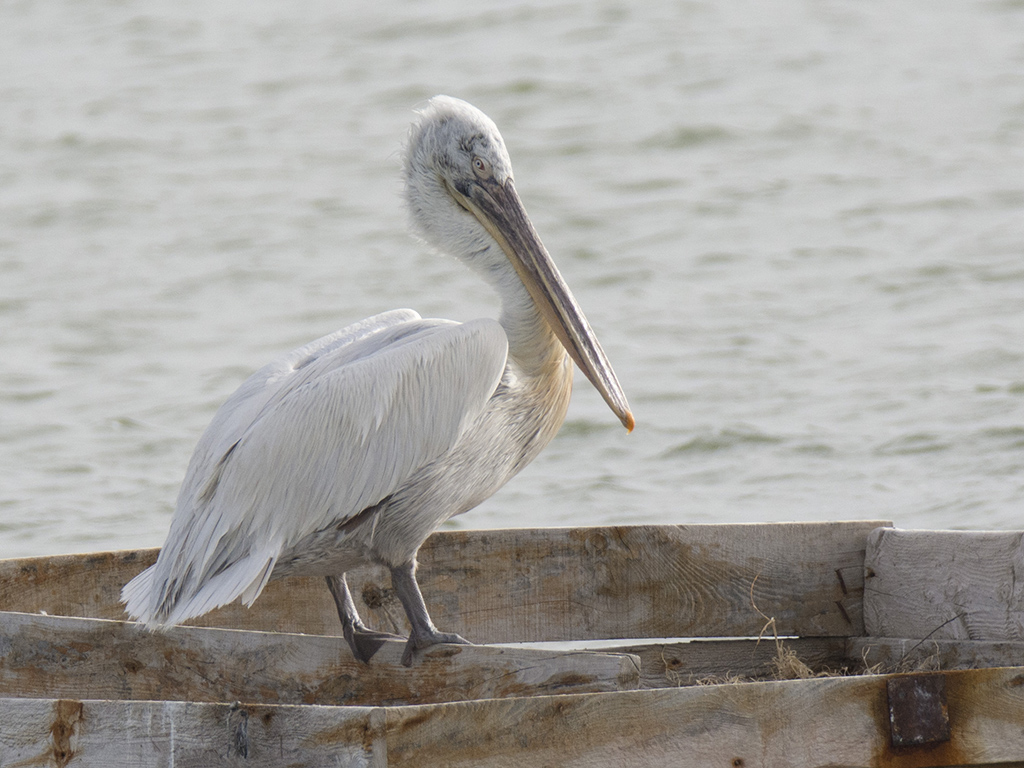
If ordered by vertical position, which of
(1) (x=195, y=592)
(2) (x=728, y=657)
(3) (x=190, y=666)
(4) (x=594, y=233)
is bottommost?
(4) (x=594, y=233)

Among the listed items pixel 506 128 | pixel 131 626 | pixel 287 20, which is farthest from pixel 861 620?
pixel 287 20

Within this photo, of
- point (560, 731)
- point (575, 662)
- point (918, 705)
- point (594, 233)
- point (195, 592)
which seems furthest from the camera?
point (594, 233)

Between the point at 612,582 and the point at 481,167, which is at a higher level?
the point at 481,167

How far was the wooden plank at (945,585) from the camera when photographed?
387 centimetres

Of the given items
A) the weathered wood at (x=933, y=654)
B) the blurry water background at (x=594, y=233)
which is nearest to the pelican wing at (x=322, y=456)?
the weathered wood at (x=933, y=654)

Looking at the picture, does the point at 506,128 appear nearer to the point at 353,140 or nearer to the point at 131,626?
the point at 353,140

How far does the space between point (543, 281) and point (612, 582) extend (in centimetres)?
91

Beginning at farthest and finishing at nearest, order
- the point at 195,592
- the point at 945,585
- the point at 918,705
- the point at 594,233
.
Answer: the point at 594,233
the point at 945,585
the point at 195,592
the point at 918,705

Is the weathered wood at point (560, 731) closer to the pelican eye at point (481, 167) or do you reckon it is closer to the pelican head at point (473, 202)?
the pelican head at point (473, 202)

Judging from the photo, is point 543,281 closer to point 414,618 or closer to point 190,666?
point 414,618

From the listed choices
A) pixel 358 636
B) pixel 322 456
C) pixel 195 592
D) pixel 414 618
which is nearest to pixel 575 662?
pixel 414 618

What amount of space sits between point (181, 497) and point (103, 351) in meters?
7.85

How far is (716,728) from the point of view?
10.0ft

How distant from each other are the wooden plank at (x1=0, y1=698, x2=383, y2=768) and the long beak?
1.30m
